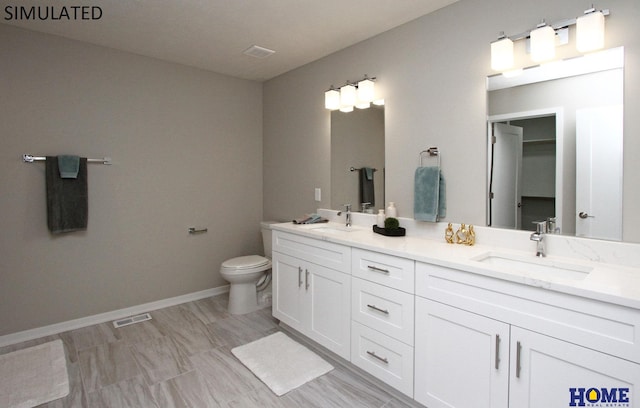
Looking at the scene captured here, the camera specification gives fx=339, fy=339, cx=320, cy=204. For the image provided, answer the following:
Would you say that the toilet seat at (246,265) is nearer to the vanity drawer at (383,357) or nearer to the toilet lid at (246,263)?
the toilet lid at (246,263)

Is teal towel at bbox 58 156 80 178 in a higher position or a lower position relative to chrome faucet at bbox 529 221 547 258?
higher

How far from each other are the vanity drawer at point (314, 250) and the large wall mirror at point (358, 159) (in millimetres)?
597

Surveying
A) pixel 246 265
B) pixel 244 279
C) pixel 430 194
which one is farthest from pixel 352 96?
pixel 244 279

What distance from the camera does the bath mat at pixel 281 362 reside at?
2.07m

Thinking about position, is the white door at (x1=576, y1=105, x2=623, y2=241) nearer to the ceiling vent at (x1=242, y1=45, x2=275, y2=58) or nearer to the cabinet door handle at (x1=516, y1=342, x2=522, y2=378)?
the cabinet door handle at (x1=516, y1=342, x2=522, y2=378)

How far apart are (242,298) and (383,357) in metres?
1.61

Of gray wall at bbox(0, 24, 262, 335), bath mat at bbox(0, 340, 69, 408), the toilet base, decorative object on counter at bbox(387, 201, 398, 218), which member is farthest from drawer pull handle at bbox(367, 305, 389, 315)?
gray wall at bbox(0, 24, 262, 335)

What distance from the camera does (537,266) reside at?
1677mm

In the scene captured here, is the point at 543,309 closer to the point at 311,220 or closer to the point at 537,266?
the point at 537,266

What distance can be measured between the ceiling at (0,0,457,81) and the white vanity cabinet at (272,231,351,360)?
155 cm

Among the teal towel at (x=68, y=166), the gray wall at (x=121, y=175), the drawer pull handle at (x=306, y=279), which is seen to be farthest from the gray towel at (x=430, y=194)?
the teal towel at (x=68, y=166)

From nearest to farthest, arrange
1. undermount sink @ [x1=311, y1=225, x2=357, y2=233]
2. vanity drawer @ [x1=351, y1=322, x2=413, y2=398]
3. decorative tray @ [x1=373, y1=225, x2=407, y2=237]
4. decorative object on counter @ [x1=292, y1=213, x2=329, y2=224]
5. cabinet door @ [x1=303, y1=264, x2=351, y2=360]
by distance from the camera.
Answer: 1. vanity drawer @ [x1=351, y1=322, x2=413, y2=398]
2. cabinet door @ [x1=303, y1=264, x2=351, y2=360]
3. decorative tray @ [x1=373, y1=225, x2=407, y2=237]
4. undermount sink @ [x1=311, y1=225, x2=357, y2=233]
5. decorative object on counter @ [x1=292, y1=213, x2=329, y2=224]

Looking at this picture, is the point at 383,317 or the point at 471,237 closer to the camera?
the point at 383,317

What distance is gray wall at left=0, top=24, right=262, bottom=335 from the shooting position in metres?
2.56
